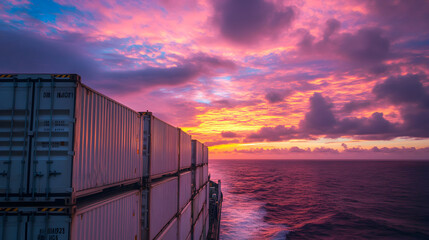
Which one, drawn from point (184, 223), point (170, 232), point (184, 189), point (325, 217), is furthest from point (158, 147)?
point (325, 217)

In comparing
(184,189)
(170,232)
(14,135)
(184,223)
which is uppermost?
(14,135)

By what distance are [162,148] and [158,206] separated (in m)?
2.84

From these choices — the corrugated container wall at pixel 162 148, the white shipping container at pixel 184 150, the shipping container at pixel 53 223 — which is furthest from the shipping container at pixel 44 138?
the white shipping container at pixel 184 150

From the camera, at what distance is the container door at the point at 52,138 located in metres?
5.32

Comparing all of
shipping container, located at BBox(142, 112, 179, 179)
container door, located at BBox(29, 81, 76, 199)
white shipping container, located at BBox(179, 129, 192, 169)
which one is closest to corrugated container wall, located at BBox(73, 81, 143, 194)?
container door, located at BBox(29, 81, 76, 199)

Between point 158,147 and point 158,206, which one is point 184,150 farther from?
point 158,206

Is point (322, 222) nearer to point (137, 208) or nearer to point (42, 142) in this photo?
point (137, 208)

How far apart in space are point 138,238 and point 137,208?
123cm

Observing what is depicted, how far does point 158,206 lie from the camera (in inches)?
428

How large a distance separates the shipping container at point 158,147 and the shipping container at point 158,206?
62 centimetres

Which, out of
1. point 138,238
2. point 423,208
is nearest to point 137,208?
point 138,238

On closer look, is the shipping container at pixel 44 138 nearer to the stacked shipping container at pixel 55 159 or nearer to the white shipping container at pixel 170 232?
the stacked shipping container at pixel 55 159

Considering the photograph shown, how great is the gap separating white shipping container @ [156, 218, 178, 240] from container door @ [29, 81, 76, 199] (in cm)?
675

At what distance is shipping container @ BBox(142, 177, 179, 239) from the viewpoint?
31.9 ft
